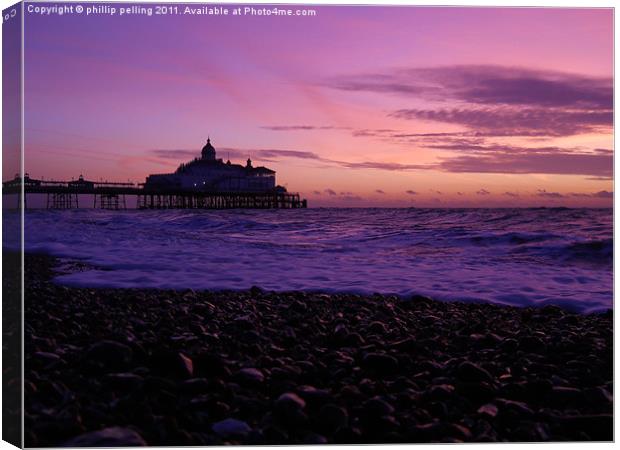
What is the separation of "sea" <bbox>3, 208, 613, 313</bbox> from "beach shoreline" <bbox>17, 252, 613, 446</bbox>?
0.76 m

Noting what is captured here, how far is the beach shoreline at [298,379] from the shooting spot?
292cm

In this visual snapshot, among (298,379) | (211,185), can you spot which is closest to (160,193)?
(211,185)

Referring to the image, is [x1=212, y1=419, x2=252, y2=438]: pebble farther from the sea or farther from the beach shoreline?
the sea

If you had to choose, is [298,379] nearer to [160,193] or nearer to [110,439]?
[110,439]

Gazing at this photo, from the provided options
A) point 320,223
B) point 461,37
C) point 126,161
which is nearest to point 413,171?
point 461,37

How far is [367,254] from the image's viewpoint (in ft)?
29.5

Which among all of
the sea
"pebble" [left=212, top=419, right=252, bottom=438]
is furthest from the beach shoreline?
the sea

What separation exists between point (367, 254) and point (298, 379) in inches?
225

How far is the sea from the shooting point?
6398 millimetres

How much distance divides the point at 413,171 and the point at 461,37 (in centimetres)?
168

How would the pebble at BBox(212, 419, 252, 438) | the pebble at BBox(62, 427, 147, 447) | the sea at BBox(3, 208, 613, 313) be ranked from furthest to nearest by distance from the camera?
the sea at BBox(3, 208, 613, 313)
the pebble at BBox(212, 419, 252, 438)
the pebble at BBox(62, 427, 147, 447)

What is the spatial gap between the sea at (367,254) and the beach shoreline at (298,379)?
0.76 m

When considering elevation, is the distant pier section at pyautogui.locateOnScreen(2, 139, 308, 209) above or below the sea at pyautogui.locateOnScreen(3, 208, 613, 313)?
above

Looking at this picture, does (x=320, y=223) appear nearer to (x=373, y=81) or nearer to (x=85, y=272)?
(x=85, y=272)
